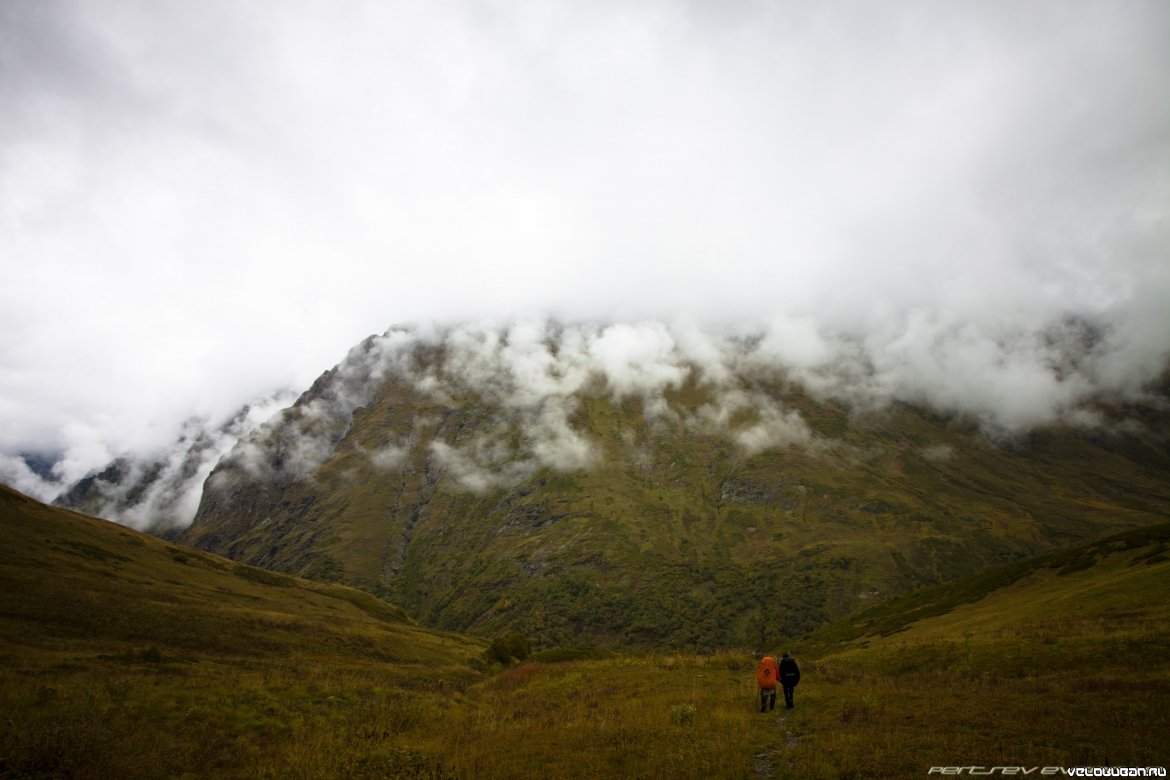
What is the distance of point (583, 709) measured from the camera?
28094 mm

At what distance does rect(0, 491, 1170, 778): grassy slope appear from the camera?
17625 millimetres

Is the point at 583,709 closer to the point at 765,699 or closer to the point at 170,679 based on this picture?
the point at 765,699

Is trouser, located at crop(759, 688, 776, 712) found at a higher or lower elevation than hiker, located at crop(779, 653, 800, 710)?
lower

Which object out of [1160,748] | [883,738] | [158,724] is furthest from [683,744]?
[158,724]

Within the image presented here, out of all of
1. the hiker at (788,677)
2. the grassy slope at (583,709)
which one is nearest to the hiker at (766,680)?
the hiker at (788,677)

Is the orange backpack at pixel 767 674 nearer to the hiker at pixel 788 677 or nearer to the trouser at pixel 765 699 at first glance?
the trouser at pixel 765 699

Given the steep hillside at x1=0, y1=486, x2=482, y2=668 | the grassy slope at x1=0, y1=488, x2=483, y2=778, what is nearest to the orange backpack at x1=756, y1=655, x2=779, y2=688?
the grassy slope at x1=0, y1=488, x2=483, y2=778

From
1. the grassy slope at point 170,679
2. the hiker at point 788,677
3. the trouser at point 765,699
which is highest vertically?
the hiker at point 788,677

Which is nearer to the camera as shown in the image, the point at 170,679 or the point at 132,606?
the point at 170,679

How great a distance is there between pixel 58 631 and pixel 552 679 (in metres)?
39.0

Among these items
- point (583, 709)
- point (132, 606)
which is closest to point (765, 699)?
point (583, 709)

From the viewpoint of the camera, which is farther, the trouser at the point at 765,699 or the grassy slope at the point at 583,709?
the trouser at the point at 765,699

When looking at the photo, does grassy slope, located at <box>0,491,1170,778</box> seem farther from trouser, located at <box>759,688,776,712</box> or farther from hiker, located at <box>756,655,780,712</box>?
hiker, located at <box>756,655,780,712</box>

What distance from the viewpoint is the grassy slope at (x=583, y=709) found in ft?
57.8
